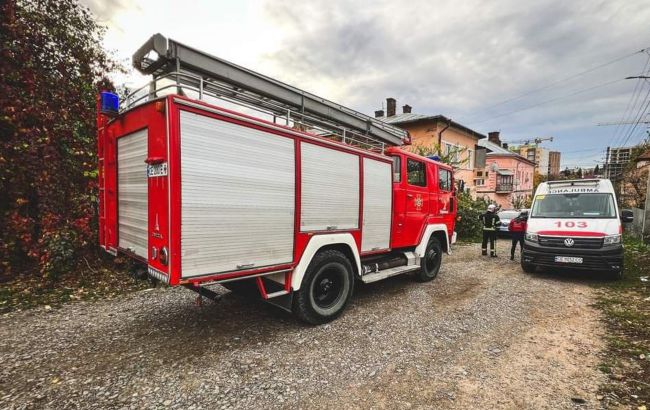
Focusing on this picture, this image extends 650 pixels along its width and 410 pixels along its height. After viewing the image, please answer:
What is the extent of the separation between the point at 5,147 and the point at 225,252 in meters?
5.78

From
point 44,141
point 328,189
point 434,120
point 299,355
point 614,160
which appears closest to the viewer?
point 299,355

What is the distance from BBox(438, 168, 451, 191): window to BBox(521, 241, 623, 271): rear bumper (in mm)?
2501

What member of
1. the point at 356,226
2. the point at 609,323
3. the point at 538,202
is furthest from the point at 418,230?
the point at 538,202

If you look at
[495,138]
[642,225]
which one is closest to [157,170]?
[642,225]

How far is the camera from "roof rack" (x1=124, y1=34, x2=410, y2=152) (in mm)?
3086

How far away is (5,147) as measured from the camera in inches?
228

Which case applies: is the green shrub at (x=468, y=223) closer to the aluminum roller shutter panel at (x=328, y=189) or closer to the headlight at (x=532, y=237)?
the headlight at (x=532, y=237)

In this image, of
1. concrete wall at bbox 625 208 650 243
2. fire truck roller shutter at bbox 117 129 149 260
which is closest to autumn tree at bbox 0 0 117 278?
fire truck roller shutter at bbox 117 129 149 260

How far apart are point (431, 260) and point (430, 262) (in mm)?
50

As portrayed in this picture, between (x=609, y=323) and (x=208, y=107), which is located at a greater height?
(x=208, y=107)

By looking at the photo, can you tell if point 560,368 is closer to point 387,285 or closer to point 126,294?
point 387,285

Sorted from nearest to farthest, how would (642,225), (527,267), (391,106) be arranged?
1. (527,267)
2. (642,225)
3. (391,106)

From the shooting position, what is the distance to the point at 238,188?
10.8 ft

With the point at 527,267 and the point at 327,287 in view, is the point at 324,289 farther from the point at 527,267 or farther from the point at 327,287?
the point at 527,267
